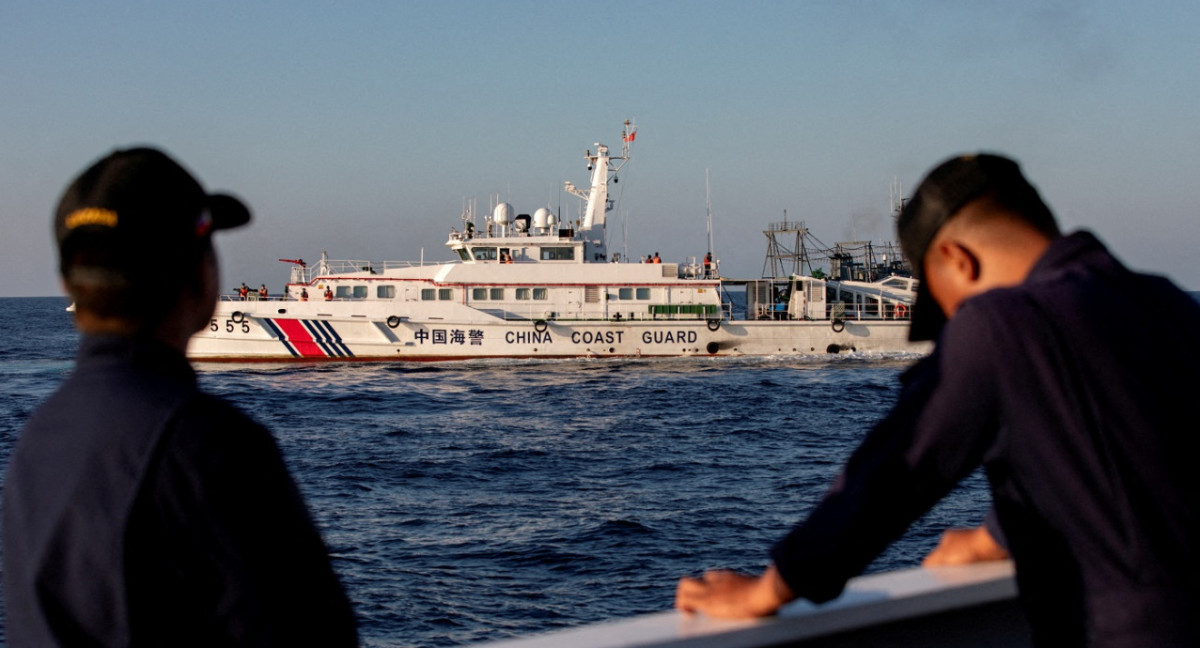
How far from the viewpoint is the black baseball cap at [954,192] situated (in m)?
1.74

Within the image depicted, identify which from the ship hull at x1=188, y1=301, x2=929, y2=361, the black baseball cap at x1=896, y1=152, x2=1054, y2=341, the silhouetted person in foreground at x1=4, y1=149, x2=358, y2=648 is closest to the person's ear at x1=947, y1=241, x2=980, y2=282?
the black baseball cap at x1=896, y1=152, x2=1054, y2=341

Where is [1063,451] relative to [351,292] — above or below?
below

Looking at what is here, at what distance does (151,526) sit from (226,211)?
51 centimetres

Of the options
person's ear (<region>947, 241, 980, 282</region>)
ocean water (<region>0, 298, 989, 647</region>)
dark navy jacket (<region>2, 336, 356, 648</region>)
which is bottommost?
ocean water (<region>0, 298, 989, 647</region>)

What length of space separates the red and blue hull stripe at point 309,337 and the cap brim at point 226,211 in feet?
93.9

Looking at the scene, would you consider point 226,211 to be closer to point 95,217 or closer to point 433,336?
point 95,217

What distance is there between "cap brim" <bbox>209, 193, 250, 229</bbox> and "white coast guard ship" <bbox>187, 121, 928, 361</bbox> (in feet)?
92.6

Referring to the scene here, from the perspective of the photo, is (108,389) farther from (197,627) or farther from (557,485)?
(557,485)

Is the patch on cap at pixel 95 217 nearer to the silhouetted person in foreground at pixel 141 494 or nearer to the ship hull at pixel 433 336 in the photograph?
the silhouetted person in foreground at pixel 141 494

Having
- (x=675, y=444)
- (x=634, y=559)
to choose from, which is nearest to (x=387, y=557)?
(x=634, y=559)

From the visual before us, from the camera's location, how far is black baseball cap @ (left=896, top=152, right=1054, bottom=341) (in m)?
1.74

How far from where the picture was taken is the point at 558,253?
31609 mm

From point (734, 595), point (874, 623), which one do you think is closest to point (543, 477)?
point (874, 623)

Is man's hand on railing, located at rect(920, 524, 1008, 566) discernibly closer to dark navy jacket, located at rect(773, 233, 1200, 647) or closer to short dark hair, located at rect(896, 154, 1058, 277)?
Result: dark navy jacket, located at rect(773, 233, 1200, 647)
